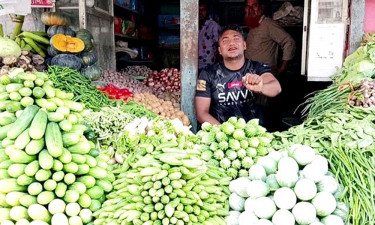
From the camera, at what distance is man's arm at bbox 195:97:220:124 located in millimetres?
3643

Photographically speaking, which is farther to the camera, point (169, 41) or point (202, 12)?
point (169, 41)

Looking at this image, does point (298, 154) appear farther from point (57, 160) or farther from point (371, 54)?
point (371, 54)

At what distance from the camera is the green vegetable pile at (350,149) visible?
74.9 inches

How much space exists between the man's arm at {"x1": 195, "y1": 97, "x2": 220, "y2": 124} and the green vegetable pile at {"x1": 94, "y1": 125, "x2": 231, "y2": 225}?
1598mm

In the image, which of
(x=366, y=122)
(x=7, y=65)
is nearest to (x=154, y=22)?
(x=7, y=65)

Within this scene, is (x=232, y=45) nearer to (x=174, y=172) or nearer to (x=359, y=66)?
(x=359, y=66)

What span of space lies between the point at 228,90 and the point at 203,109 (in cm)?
31

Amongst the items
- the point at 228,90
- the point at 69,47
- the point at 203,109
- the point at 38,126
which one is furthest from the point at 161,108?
the point at 38,126

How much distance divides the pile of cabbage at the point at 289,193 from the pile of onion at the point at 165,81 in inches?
147

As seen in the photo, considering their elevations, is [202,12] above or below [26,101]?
above

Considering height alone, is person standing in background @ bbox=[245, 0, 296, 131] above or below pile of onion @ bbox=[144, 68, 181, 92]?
above

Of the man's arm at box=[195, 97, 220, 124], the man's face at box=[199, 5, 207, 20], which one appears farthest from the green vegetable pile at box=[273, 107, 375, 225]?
the man's face at box=[199, 5, 207, 20]

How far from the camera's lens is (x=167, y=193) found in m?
1.77

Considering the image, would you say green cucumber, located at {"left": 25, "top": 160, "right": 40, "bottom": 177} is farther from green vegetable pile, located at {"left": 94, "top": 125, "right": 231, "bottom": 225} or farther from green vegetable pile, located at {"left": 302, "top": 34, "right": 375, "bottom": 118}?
green vegetable pile, located at {"left": 302, "top": 34, "right": 375, "bottom": 118}
